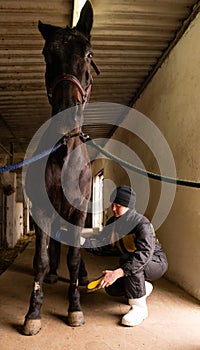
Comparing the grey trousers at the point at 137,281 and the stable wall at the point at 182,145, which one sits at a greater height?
the stable wall at the point at 182,145

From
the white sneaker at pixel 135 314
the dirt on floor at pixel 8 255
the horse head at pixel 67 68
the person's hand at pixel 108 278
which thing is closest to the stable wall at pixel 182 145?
the white sneaker at pixel 135 314

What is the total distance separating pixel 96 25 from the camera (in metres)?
3.45

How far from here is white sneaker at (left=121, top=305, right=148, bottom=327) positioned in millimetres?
2170

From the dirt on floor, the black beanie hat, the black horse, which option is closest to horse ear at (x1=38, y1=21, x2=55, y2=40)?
the black horse

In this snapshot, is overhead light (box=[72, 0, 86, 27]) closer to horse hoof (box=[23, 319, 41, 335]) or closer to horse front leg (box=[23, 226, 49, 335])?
horse front leg (box=[23, 226, 49, 335])

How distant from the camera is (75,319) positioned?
7.12ft

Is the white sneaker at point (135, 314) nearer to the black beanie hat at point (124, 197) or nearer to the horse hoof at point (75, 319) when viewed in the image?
the horse hoof at point (75, 319)

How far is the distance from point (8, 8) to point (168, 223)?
8.36 feet

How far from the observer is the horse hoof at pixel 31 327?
203cm

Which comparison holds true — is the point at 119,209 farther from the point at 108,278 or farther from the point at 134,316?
the point at 134,316

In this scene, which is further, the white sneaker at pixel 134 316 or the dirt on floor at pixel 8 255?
the dirt on floor at pixel 8 255

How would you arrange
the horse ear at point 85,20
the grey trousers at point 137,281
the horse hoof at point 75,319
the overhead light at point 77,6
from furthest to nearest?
the overhead light at point 77,6, the horse ear at point 85,20, the grey trousers at point 137,281, the horse hoof at point 75,319

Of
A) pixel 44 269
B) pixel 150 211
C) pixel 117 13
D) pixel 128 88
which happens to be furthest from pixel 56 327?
pixel 128 88

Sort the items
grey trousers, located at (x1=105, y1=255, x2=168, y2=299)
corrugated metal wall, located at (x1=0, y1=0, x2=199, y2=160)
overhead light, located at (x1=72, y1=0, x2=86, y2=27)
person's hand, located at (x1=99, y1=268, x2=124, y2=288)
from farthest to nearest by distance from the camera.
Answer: corrugated metal wall, located at (x1=0, y1=0, x2=199, y2=160) → overhead light, located at (x1=72, y1=0, x2=86, y2=27) → grey trousers, located at (x1=105, y1=255, x2=168, y2=299) → person's hand, located at (x1=99, y1=268, x2=124, y2=288)
